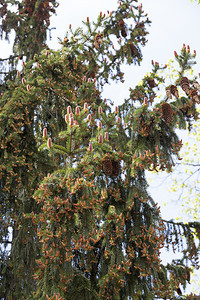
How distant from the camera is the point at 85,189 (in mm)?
3344

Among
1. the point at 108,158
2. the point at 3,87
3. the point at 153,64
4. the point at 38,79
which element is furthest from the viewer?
the point at 3,87

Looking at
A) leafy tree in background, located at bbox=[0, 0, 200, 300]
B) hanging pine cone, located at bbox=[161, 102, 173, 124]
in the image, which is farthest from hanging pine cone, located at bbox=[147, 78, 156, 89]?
hanging pine cone, located at bbox=[161, 102, 173, 124]

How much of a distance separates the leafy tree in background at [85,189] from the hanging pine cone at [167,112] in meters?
0.01

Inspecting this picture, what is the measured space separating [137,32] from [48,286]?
648cm

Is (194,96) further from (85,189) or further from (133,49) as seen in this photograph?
(133,49)

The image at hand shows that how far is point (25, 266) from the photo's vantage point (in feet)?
18.0

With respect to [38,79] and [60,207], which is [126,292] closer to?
[60,207]

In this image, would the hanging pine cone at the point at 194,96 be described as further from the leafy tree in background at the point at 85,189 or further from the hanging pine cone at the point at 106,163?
the hanging pine cone at the point at 106,163

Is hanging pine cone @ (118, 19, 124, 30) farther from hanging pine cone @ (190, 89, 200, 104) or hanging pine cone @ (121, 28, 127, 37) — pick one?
hanging pine cone @ (190, 89, 200, 104)

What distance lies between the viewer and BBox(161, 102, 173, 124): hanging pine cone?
179 inches

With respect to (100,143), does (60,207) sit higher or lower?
lower

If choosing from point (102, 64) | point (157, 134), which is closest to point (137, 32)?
point (102, 64)

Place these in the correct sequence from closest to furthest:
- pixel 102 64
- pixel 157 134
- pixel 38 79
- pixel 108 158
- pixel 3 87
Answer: pixel 108 158
pixel 157 134
pixel 38 79
pixel 3 87
pixel 102 64

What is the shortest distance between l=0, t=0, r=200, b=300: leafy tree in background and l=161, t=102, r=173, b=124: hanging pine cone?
14mm
